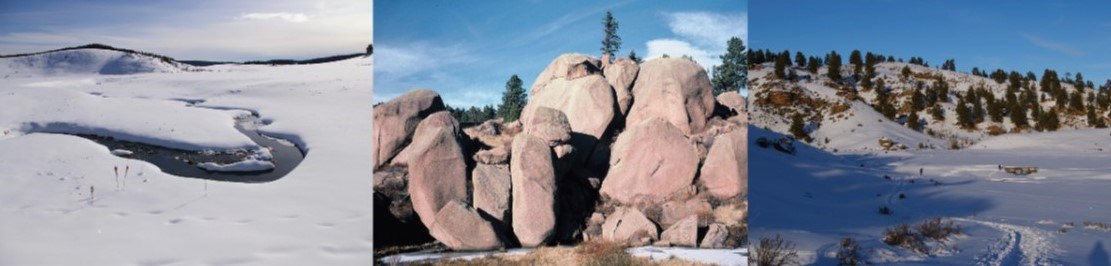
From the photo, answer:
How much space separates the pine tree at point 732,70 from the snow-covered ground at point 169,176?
242 cm

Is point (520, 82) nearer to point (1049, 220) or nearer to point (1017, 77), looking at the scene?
point (1049, 220)

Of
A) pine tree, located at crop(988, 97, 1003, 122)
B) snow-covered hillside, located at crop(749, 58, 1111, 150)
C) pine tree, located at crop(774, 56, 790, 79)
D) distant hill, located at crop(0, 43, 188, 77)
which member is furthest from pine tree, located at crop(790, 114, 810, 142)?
distant hill, located at crop(0, 43, 188, 77)

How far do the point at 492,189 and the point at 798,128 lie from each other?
11.2 m

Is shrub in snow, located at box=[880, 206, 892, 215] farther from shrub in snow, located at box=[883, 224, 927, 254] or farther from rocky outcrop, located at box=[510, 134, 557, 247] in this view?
rocky outcrop, located at box=[510, 134, 557, 247]

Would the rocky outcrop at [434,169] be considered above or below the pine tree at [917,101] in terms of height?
below

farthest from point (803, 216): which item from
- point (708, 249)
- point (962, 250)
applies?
point (708, 249)

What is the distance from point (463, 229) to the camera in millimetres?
4168

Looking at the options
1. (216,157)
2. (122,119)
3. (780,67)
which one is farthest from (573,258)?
(780,67)

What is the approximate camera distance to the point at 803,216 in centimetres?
918

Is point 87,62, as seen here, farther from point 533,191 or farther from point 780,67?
point 780,67

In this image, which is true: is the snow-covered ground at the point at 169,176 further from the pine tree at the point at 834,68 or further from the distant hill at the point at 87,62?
the pine tree at the point at 834,68

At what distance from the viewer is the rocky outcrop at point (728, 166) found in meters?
4.05

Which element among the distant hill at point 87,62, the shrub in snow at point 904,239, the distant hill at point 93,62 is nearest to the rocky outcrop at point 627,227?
the distant hill at point 93,62

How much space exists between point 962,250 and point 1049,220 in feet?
8.18
